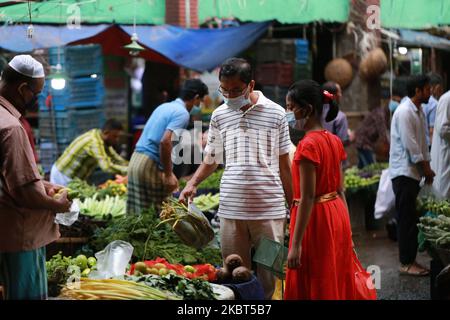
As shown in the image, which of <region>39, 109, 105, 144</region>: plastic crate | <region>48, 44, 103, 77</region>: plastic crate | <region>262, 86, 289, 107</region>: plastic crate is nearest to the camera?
<region>48, 44, 103, 77</region>: plastic crate

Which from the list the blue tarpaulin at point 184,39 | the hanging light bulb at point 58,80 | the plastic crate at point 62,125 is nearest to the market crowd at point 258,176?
the hanging light bulb at point 58,80

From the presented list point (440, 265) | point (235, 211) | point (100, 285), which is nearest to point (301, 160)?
point (235, 211)

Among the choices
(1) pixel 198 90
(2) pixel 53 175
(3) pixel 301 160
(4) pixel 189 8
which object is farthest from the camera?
(4) pixel 189 8

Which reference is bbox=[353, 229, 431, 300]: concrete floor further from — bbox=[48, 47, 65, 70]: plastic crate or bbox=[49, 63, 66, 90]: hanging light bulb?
bbox=[48, 47, 65, 70]: plastic crate

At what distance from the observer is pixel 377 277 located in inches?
340

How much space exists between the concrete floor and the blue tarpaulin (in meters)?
3.47

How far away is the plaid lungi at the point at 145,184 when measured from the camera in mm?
9680

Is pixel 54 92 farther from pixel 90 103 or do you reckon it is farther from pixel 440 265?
pixel 440 265

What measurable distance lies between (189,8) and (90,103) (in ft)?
7.86

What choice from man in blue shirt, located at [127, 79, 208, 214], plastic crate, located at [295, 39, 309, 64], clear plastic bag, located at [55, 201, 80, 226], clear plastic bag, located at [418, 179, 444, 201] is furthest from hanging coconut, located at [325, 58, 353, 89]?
clear plastic bag, located at [55, 201, 80, 226]

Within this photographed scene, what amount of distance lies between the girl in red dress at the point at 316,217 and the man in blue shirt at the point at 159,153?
10.4 ft

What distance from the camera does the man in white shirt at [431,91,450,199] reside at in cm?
945

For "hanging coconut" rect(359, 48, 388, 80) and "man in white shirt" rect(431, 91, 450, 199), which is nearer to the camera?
"man in white shirt" rect(431, 91, 450, 199)

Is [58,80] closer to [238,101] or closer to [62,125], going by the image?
[62,125]
